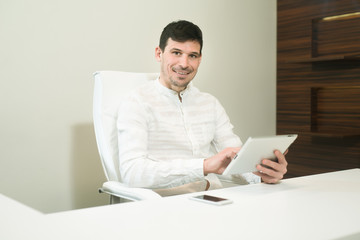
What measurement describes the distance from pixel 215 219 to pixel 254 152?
41cm

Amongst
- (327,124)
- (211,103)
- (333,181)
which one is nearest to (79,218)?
(333,181)

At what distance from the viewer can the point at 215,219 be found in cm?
104

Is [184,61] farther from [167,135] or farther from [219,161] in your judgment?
[219,161]

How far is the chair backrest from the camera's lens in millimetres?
1951

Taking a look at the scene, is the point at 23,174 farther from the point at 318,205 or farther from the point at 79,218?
the point at 318,205

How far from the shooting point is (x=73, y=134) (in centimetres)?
245

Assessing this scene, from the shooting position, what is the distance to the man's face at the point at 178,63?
82.5 inches

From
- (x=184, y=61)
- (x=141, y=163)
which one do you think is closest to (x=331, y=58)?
(x=184, y=61)

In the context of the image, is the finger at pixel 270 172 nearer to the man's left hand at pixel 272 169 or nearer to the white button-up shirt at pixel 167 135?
the man's left hand at pixel 272 169

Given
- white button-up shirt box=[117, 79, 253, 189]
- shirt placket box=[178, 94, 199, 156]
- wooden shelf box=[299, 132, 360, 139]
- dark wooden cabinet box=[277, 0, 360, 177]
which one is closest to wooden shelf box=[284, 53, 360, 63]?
dark wooden cabinet box=[277, 0, 360, 177]

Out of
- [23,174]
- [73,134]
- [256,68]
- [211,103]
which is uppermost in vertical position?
[256,68]

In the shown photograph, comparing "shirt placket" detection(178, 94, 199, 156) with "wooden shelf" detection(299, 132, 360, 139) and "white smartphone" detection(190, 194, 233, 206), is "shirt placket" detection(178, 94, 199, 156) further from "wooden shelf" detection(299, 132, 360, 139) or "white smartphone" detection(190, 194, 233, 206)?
"wooden shelf" detection(299, 132, 360, 139)

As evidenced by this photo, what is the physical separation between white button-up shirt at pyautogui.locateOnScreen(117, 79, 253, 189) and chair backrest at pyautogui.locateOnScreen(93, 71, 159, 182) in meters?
0.07

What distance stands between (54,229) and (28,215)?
0.12 meters
